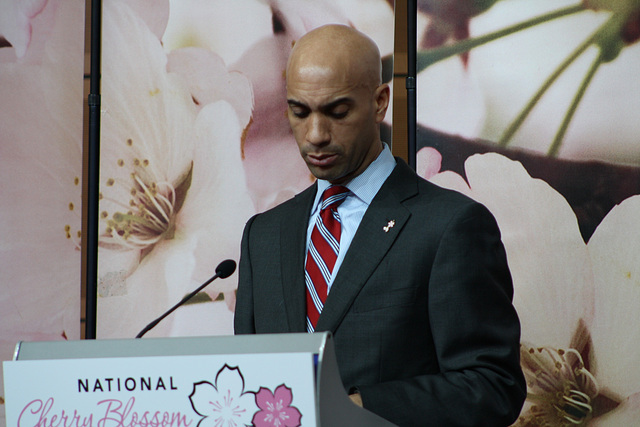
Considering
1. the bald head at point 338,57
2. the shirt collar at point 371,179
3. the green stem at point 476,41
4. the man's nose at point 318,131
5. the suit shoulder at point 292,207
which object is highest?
the green stem at point 476,41

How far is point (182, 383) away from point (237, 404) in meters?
0.08

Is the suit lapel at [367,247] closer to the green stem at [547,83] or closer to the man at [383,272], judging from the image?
the man at [383,272]

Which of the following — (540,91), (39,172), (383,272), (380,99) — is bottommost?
(383,272)

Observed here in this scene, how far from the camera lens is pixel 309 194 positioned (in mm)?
1854

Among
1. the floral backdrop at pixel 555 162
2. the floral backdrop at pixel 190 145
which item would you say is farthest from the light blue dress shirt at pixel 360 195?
the floral backdrop at pixel 190 145

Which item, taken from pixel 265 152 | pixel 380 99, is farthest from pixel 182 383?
pixel 265 152

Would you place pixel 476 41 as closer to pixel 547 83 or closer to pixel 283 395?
pixel 547 83

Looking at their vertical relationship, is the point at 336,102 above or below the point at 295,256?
above

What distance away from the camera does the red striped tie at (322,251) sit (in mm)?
1651

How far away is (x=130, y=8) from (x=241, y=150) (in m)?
0.66

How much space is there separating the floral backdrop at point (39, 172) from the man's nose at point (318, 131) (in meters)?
1.51

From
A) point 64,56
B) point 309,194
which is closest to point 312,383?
point 309,194

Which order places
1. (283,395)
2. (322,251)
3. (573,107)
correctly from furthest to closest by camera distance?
(573,107) < (322,251) < (283,395)

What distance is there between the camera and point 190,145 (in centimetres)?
285
